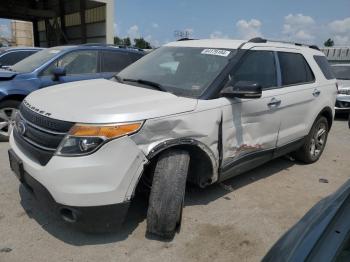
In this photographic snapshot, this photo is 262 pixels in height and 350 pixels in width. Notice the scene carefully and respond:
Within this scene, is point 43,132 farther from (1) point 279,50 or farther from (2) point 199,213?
(1) point 279,50

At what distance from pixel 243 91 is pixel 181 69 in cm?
78

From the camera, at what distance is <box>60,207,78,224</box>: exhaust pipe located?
8.98ft

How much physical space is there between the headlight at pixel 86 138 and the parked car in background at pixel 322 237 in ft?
4.86

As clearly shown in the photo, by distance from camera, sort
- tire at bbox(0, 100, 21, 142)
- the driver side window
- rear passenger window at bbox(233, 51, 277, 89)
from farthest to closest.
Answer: the driver side window, tire at bbox(0, 100, 21, 142), rear passenger window at bbox(233, 51, 277, 89)

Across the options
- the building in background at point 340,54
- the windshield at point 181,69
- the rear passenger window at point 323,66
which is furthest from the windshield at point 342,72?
the building in background at point 340,54

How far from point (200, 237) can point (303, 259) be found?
1816 millimetres

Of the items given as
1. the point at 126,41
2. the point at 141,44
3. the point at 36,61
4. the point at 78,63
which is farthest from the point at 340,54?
the point at 126,41

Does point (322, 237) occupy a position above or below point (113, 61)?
below

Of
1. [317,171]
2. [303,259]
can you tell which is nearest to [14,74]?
[317,171]

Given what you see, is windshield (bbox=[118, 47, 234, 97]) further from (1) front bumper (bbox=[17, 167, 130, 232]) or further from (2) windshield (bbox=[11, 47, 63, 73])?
(2) windshield (bbox=[11, 47, 63, 73])

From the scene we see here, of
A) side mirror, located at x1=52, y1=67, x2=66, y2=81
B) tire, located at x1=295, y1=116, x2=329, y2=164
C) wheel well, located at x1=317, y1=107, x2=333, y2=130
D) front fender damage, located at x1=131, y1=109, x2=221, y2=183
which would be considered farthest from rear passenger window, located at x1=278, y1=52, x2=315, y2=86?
side mirror, located at x1=52, y1=67, x2=66, y2=81

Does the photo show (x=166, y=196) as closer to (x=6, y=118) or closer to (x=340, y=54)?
(x=6, y=118)

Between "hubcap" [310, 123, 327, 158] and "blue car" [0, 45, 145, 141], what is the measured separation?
3.61 metres

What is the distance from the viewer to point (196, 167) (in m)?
3.51
